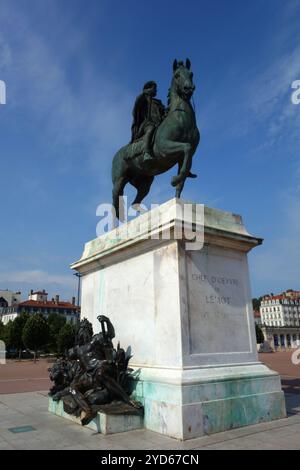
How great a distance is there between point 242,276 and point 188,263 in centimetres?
155

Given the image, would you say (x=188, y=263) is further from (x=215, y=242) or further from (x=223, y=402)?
(x=223, y=402)

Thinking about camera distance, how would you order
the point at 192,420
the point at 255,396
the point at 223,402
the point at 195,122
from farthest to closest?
the point at 195,122 → the point at 255,396 → the point at 223,402 → the point at 192,420

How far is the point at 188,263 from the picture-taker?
22.4 ft

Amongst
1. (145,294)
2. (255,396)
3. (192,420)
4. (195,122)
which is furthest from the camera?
(195,122)

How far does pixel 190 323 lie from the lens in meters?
6.57

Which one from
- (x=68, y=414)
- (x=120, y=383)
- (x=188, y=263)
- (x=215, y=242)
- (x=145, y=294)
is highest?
(x=215, y=242)

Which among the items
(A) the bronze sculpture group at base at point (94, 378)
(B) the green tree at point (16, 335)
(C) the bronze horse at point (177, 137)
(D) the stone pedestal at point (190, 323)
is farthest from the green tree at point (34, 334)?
(C) the bronze horse at point (177, 137)

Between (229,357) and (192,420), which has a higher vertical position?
(229,357)

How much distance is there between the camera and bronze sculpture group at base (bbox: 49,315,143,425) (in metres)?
6.34

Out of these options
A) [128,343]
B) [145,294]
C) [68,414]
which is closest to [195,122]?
[145,294]

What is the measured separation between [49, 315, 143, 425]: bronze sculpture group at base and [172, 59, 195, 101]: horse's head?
15.8 feet

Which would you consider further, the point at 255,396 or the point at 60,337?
the point at 60,337

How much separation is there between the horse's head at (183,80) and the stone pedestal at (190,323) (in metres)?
2.46

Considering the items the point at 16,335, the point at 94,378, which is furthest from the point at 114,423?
the point at 16,335
